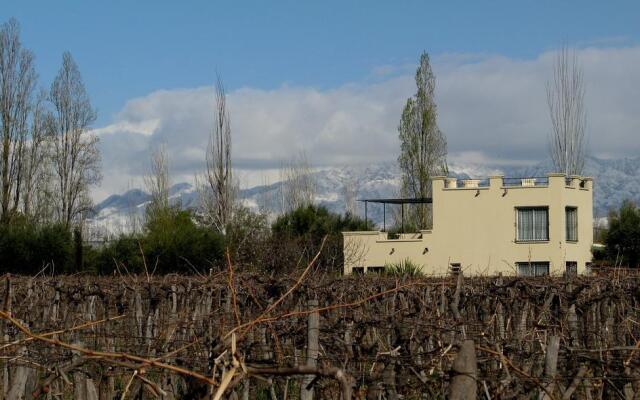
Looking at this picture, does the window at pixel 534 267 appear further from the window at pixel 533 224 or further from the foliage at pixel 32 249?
the foliage at pixel 32 249

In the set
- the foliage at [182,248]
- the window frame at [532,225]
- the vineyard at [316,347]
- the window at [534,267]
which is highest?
the window frame at [532,225]

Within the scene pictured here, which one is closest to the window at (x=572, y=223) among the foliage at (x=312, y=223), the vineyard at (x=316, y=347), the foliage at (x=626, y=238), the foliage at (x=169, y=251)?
the foliage at (x=626, y=238)

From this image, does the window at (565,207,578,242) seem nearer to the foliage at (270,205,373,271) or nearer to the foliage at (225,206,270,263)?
the foliage at (270,205,373,271)

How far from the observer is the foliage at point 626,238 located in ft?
151

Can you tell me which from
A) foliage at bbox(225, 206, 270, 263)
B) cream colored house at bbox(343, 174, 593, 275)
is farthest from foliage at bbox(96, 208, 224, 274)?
cream colored house at bbox(343, 174, 593, 275)

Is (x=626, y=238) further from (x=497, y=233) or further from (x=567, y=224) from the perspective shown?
(x=497, y=233)

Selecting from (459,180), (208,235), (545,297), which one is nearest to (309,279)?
(545,297)

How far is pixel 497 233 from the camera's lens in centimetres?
4669

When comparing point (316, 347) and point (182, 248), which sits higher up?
point (182, 248)

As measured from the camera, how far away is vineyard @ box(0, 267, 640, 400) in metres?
4.97

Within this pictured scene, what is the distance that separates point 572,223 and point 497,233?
10.4 feet

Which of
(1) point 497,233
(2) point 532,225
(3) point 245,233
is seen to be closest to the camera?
(3) point 245,233

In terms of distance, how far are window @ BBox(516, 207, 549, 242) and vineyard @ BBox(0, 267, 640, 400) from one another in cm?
2704

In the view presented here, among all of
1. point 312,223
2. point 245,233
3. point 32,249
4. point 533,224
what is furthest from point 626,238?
point 32,249
